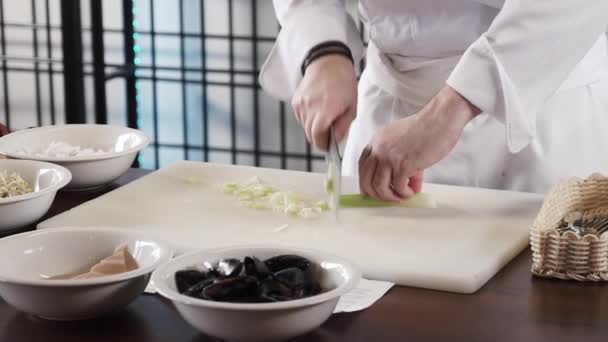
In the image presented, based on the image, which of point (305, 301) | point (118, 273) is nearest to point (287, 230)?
point (118, 273)

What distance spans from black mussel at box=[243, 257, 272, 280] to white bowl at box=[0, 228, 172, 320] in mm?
121

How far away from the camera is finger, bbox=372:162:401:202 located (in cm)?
171

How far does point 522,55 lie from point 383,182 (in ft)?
1.04

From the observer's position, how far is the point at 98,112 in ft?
12.8

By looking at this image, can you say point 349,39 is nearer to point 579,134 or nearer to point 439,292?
point 579,134

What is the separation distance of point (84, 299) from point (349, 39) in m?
1.06

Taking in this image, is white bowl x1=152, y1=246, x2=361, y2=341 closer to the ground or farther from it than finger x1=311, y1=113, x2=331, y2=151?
closer to the ground

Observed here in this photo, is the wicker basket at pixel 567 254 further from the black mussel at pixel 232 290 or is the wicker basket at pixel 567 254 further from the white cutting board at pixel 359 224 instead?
the black mussel at pixel 232 290

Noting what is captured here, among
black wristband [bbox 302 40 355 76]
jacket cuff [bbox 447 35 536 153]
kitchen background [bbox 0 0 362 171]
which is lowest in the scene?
kitchen background [bbox 0 0 362 171]

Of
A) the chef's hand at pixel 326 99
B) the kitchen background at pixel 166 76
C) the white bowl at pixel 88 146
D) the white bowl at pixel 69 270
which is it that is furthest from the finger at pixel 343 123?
the kitchen background at pixel 166 76

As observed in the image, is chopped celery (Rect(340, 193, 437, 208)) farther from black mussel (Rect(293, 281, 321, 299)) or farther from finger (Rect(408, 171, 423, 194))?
black mussel (Rect(293, 281, 321, 299))

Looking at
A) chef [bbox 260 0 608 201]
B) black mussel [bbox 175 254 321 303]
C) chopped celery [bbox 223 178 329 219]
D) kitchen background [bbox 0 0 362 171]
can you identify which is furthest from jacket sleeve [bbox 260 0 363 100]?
kitchen background [bbox 0 0 362 171]

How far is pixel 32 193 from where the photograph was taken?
1.59 metres

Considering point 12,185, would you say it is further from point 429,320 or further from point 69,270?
point 429,320
